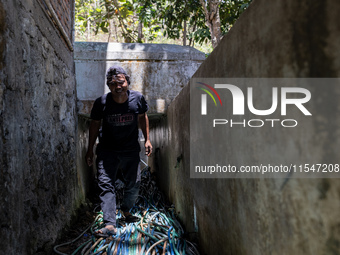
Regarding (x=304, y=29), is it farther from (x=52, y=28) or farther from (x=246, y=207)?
(x=52, y=28)

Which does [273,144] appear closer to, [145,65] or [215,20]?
[145,65]

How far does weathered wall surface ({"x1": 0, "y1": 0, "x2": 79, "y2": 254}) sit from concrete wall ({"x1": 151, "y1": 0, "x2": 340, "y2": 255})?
1250mm

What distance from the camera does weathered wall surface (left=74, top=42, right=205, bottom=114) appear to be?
4.49 metres

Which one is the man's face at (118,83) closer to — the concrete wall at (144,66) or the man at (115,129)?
the man at (115,129)

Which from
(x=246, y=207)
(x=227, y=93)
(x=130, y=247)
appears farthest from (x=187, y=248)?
(x=227, y=93)

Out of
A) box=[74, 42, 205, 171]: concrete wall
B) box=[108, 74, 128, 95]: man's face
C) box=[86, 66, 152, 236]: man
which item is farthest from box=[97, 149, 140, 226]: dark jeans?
box=[74, 42, 205, 171]: concrete wall

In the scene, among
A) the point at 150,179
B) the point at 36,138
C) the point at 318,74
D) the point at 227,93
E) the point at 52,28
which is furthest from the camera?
the point at 150,179

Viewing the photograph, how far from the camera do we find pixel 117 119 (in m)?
3.23

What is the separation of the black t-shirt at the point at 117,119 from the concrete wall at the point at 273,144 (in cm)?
168

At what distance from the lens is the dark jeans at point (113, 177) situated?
300cm

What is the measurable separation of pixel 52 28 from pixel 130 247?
235cm

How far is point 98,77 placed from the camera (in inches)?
177

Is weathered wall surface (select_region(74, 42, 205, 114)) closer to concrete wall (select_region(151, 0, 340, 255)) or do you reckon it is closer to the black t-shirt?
the black t-shirt

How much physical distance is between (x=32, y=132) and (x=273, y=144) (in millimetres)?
1796
